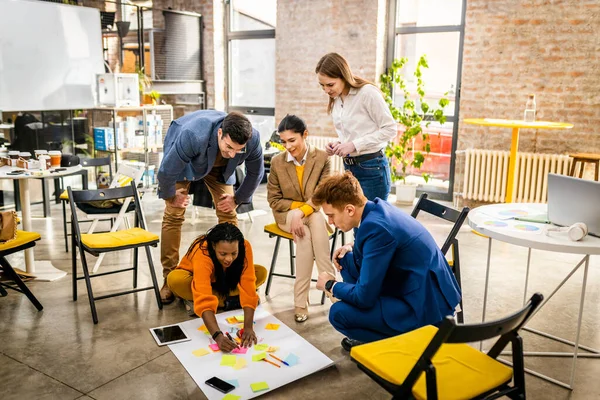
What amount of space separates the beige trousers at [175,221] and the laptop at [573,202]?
7.06 feet

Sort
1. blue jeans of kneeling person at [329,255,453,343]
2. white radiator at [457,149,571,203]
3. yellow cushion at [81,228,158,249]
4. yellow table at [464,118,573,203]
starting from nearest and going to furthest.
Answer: blue jeans of kneeling person at [329,255,453,343] → yellow cushion at [81,228,158,249] → yellow table at [464,118,573,203] → white radiator at [457,149,571,203]

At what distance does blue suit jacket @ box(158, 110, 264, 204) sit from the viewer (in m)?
3.62

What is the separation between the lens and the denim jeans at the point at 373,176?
3885mm

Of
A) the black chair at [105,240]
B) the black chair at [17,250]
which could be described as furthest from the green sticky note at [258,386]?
the black chair at [17,250]

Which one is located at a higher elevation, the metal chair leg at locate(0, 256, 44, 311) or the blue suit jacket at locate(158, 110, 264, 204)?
the blue suit jacket at locate(158, 110, 264, 204)

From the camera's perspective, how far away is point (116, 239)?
12.2 ft

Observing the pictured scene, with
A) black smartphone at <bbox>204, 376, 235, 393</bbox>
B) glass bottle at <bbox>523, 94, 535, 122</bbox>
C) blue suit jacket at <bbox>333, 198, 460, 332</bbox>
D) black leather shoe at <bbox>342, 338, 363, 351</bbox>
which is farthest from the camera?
glass bottle at <bbox>523, 94, 535, 122</bbox>

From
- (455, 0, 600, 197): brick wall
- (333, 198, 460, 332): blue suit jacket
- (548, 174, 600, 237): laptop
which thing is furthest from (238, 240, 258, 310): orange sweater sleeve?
(455, 0, 600, 197): brick wall

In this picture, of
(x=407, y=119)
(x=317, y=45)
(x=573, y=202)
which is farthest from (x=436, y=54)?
(x=573, y=202)

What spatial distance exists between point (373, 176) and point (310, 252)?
71cm

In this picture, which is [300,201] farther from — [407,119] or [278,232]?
[407,119]

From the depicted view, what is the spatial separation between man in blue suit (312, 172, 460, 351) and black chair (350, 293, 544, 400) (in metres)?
0.24

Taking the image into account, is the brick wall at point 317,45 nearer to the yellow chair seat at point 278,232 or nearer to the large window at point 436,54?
the large window at point 436,54

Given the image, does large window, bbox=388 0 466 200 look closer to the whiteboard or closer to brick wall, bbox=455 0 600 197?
brick wall, bbox=455 0 600 197
